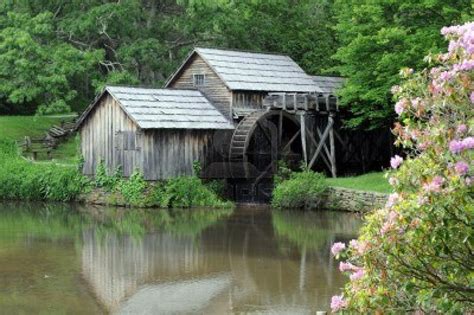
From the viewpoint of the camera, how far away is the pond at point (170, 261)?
14523 mm

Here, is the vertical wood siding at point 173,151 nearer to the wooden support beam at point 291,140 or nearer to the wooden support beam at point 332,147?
the wooden support beam at point 291,140

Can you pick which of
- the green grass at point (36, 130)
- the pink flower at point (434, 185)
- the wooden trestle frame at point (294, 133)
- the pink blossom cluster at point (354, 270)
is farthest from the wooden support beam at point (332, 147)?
the pink flower at point (434, 185)

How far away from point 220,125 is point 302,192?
503 centimetres

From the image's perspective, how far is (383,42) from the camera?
29719 mm

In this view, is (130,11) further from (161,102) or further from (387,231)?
(387,231)

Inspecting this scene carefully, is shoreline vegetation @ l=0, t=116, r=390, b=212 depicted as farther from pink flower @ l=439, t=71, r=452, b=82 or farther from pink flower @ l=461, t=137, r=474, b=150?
pink flower @ l=461, t=137, r=474, b=150

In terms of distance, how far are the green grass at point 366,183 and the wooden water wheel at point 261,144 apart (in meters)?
2.88

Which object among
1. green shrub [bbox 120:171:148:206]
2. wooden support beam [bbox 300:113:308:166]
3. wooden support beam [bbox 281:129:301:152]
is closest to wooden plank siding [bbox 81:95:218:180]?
green shrub [bbox 120:171:148:206]

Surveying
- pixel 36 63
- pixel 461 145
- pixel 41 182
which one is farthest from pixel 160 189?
pixel 461 145

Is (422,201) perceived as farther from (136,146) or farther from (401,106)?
(136,146)

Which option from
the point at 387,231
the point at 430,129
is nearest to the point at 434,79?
the point at 430,129

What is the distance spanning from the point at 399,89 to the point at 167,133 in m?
23.7

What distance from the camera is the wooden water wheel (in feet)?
106

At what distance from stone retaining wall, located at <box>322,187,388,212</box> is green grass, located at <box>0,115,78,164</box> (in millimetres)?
13533
